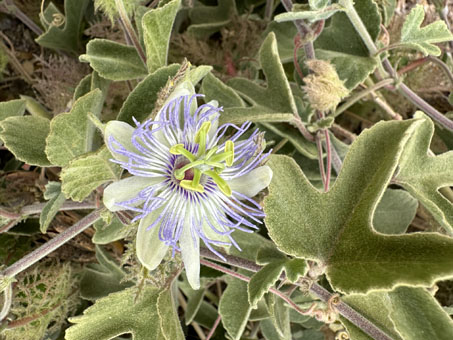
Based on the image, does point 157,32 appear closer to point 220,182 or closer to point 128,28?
point 128,28

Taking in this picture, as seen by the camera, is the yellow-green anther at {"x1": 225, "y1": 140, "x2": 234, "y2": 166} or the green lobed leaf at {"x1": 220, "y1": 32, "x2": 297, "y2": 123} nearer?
the yellow-green anther at {"x1": 225, "y1": 140, "x2": 234, "y2": 166}

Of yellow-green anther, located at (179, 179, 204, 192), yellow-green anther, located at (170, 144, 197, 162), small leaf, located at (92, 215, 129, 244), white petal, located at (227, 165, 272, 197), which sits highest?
yellow-green anther, located at (170, 144, 197, 162)

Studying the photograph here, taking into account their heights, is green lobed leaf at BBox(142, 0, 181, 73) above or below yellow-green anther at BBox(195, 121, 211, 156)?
above

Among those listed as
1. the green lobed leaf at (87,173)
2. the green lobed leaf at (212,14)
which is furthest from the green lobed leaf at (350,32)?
the green lobed leaf at (87,173)

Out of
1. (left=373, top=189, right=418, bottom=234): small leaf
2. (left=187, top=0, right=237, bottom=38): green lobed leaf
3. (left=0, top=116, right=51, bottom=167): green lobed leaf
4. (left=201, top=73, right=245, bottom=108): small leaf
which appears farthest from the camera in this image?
(left=187, top=0, right=237, bottom=38): green lobed leaf

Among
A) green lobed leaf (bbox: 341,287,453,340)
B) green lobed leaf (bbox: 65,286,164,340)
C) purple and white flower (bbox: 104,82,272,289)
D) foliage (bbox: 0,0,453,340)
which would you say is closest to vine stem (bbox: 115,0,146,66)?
foliage (bbox: 0,0,453,340)

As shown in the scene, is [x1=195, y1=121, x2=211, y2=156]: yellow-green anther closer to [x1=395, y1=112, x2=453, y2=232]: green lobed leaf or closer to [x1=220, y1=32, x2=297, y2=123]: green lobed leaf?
[x1=220, y1=32, x2=297, y2=123]: green lobed leaf

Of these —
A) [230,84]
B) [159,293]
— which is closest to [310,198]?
[159,293]

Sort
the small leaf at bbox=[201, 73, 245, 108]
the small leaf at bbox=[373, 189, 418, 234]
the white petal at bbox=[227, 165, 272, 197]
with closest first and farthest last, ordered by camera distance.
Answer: the white petal at bbox=[227, 165, 272, 197]
the small leaf at bbox=[201, 73, 245, 108]
the small leaf at bbox=[373, 189, 418, 234]

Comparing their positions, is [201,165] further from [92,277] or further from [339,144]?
[92,277]
